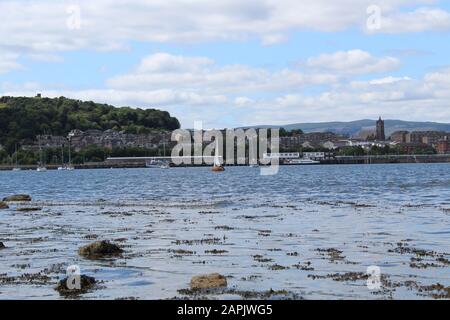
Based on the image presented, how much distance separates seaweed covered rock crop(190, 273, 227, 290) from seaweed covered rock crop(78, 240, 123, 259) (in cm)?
914

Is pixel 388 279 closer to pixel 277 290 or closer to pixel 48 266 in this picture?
pixel 277 290

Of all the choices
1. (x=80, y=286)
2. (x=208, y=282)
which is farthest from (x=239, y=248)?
(x=80, y=286)

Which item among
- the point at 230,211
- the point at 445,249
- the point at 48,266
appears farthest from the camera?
the point at 230,211

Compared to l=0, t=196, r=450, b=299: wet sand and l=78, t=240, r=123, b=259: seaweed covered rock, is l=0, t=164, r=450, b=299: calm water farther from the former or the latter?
l=78, t=240, r=123, b=259: seaweed covered rock

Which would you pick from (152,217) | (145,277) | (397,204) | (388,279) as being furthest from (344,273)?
(397,204)

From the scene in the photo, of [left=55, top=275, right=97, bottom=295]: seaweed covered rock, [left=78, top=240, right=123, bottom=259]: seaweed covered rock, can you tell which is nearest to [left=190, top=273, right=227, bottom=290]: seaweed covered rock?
[left=55, top=275, right=97, bottom=295]: seaweed covered rock

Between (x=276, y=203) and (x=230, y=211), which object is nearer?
(x=230, y=211)

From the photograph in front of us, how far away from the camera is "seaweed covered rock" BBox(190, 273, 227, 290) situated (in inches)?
1014

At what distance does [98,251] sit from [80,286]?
27.9 ft

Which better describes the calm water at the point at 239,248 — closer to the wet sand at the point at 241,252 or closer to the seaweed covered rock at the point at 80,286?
the wet sand at the point at 241,252

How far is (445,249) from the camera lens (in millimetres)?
35438

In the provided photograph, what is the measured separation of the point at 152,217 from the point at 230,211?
25.9 feet

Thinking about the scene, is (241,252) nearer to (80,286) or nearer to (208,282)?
(208,282)

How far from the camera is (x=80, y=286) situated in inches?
1024
